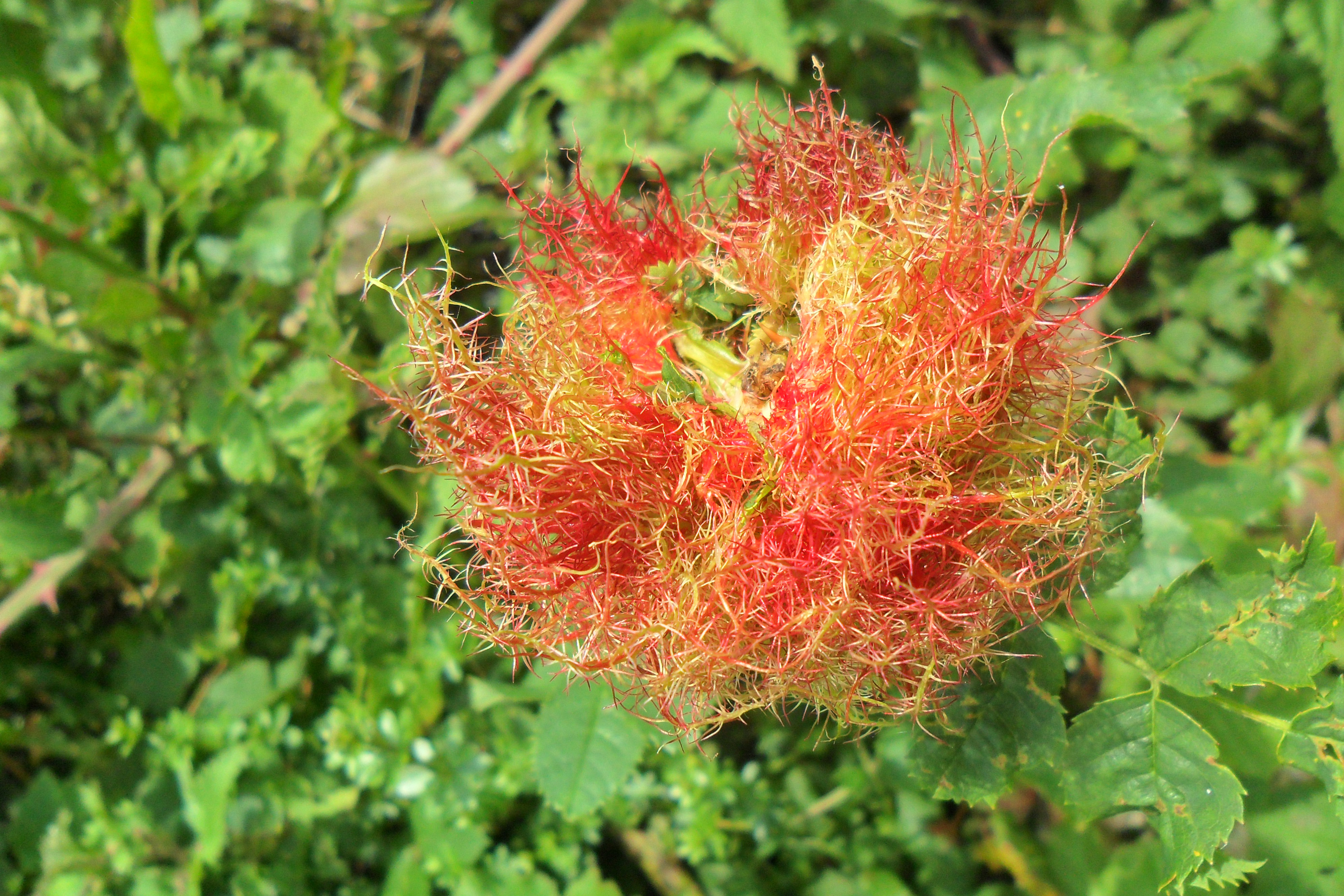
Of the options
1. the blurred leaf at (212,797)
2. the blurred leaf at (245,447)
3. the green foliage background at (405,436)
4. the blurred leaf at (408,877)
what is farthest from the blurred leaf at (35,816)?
the blurred leaf at (245,447)

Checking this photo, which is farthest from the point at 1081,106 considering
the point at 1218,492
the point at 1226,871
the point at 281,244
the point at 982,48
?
the point at 281,244

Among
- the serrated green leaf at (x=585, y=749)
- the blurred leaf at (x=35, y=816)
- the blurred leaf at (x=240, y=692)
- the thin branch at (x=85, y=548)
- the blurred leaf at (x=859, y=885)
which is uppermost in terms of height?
the serrated green leaf at (x=585, y=749)

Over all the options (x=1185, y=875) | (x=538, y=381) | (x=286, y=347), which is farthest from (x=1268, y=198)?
(x=286, y=347)

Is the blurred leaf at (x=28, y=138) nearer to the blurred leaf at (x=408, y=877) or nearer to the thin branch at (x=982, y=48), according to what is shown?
the blurred leaf at (x=408, y=877)

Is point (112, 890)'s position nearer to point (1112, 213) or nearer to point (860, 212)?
point (860, 212)

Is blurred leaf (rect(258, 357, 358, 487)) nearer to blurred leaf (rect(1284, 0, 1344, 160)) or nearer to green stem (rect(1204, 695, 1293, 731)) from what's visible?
green stem (rect(1204, 695, 1293, 731))

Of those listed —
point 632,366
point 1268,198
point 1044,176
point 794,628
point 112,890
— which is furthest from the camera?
point 1268,198

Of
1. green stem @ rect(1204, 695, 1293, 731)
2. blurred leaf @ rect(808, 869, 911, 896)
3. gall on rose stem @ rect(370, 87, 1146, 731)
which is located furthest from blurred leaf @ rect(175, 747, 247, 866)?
green stem @ rect(1204, 695, 1293, 731)
